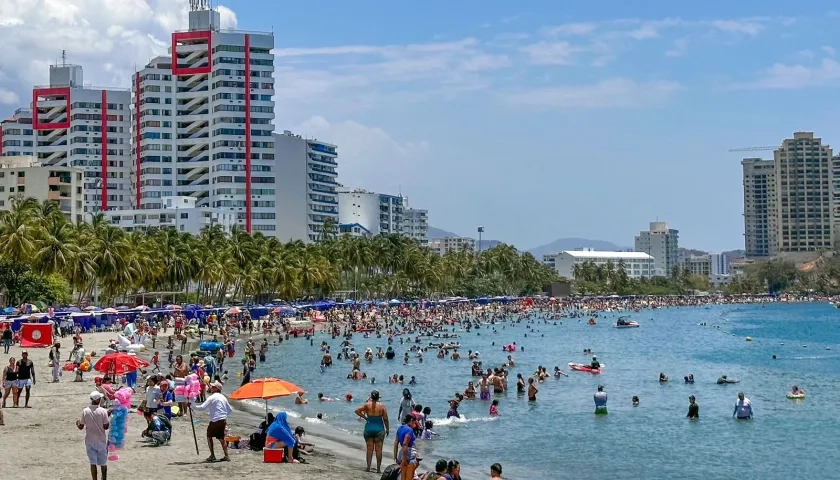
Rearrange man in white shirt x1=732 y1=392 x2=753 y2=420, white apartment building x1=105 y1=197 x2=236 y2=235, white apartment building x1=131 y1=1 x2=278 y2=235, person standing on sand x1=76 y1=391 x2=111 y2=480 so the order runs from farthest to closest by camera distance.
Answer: white apartment building x1=131 y1=1 x2=278 y2=235 → white apartment building x1=105 y1=197 x2=236 y2=235 → man in white shirt x1=732 y1=392 x2=753 y2=420 → person standing on sand x1=76 y1=391 x2=111 y2=480

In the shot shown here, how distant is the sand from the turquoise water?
212 cm

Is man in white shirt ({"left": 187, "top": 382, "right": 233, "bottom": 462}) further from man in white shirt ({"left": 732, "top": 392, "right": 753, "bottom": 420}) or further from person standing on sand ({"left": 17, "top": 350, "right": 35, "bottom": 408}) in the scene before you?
man in white shirt ({"left": 732, "top": 392, "right": 753, "bottom": 420})

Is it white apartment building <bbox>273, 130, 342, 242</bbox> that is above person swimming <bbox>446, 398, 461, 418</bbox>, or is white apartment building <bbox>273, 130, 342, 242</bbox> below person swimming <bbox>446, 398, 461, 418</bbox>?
above

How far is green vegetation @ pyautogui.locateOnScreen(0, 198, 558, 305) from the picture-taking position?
69.6m

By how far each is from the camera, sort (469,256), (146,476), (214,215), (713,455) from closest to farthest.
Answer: (146,476) < (713,455) < (214,215) < (469,256)

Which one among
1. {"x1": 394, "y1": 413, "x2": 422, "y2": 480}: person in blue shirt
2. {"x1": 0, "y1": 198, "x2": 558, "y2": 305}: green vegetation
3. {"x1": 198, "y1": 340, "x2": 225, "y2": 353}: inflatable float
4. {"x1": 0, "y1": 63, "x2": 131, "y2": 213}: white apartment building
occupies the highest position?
{"x1": 0, "y1": 63, "x2": 131, "y2": 213}: white apartment building

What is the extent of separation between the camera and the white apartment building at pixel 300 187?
153250 millimetres

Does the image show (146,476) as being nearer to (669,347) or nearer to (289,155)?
(669,347)

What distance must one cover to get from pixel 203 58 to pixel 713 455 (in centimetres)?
13310

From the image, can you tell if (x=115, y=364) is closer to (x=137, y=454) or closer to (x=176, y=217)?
(x=137, y=454)

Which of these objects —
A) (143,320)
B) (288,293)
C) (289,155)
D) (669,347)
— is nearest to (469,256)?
(289,155)

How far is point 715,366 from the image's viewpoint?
2352 inches

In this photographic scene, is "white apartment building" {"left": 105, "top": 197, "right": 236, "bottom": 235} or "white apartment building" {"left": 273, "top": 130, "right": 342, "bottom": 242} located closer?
"white apartment building" {"left": 105, "top": 197, "right": 236, "bottom": 235}

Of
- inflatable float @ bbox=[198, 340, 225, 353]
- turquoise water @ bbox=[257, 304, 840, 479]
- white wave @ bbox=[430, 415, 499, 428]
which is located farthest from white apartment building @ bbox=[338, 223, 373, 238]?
white wave @ bbox=[430, 415, 499, 428]
